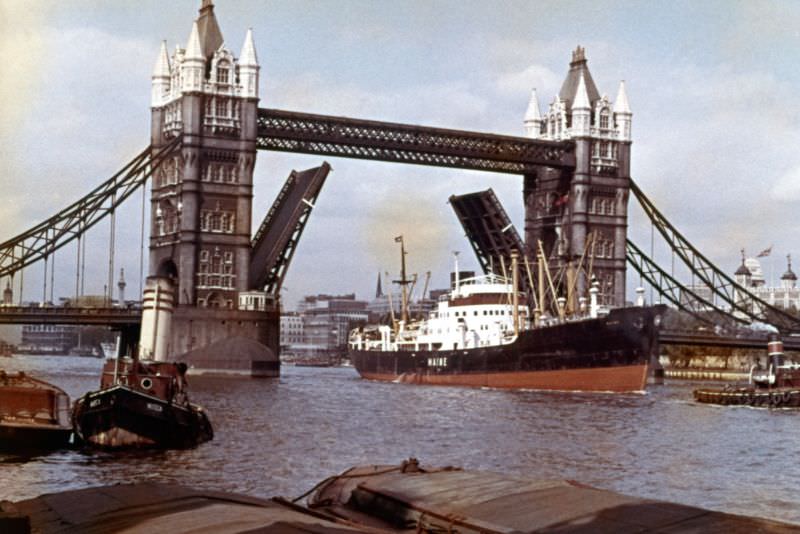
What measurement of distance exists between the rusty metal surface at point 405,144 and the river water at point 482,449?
36917 mm

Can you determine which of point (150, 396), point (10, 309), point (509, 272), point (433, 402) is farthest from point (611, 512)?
point (509, 272)

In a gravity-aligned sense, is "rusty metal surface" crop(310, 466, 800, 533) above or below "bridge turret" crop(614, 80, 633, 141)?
below

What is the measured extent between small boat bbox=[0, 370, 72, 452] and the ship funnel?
3145 millimetres

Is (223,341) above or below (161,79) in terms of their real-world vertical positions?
below

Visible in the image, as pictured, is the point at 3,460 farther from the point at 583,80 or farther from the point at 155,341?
the point at 583,80

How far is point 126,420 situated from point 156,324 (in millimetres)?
4863

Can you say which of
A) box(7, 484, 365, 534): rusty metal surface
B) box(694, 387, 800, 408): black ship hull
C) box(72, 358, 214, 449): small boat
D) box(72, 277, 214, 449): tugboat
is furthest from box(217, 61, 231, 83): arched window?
box(7, 484, 365, 534): rusty metal surface

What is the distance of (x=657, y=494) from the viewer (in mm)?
29938

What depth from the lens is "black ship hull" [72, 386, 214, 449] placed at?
3628 cm

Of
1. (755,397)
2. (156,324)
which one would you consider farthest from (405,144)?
(156,324)

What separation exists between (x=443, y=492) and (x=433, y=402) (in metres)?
53.9

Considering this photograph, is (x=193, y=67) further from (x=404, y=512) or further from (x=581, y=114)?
(x=404, y=512)

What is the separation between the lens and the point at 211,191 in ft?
333

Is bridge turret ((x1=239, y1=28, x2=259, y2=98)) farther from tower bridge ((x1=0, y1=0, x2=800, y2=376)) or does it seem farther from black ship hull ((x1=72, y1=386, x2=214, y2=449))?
black ship hull ((x1=72, y1=386, x2=214, y2=449))
